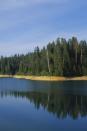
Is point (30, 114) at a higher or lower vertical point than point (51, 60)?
lower

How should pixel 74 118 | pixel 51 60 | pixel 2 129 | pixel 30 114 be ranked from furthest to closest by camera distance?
pixel 51 60
pixel 30 114
pixel 74 118
pixel 2 129

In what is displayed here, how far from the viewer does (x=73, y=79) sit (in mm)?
87250

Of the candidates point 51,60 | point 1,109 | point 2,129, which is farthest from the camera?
point 51,60

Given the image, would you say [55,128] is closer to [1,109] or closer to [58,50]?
[1,109]

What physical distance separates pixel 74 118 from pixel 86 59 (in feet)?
225

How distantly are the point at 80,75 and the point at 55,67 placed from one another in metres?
7.81

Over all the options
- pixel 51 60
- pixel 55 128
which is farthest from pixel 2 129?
pixel 51 60

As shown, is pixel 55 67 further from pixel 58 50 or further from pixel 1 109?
pixel 1 109

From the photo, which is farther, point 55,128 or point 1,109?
point 1,109

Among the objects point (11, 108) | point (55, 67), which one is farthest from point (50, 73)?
point (11, 108)

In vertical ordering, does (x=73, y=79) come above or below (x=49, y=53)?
below

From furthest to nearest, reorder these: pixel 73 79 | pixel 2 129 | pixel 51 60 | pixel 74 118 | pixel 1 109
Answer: pixel 51 60, pixel 73 79, pixel 1 109, pixel 74 118, pixel 2 129

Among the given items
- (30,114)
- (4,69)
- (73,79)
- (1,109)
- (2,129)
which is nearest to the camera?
(2,129)

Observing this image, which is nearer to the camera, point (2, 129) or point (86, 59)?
point (2, 129)
